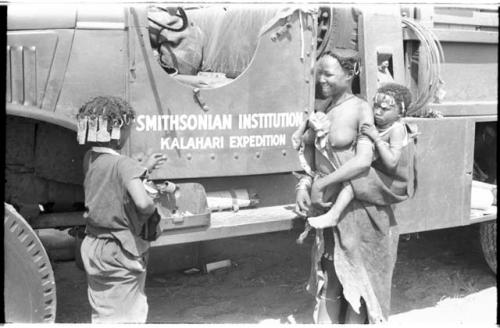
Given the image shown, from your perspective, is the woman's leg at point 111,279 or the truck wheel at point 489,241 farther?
the truck wheel at point 489,241

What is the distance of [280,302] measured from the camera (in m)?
4.65

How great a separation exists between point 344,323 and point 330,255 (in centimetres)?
39

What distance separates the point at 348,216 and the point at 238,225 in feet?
1.77

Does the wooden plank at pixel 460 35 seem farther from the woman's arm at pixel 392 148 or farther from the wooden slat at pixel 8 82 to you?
the wooden slat at pixel 8 82

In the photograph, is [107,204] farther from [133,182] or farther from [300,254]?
[300,254]

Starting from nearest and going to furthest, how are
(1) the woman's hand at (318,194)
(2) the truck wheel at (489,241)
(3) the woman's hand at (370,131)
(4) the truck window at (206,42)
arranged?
(3) the woman's hand at (370,131), (1) the woman's hand at (318,194), (4) the truck window at (206,42), (2) the truck wheel at (489,241)

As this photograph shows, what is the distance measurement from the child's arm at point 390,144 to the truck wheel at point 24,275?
5.16ft

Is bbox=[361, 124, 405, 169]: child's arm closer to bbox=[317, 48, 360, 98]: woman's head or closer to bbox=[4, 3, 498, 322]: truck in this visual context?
bbox=[317, 48, 360, 98]: woman's head

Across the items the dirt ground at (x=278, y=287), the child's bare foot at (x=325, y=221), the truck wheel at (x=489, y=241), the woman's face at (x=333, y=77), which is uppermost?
the woman's face at (x=333, y=77)

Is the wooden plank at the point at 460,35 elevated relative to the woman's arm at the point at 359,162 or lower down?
elevated

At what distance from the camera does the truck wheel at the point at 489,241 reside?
493 cm

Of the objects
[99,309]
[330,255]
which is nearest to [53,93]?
[99,309]

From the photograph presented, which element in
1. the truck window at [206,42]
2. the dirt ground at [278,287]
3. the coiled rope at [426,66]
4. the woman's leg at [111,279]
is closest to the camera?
the woman's leg at [111,279]

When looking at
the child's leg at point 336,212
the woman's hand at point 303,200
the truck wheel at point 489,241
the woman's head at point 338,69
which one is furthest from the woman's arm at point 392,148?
the truck wheel at point 489,241
